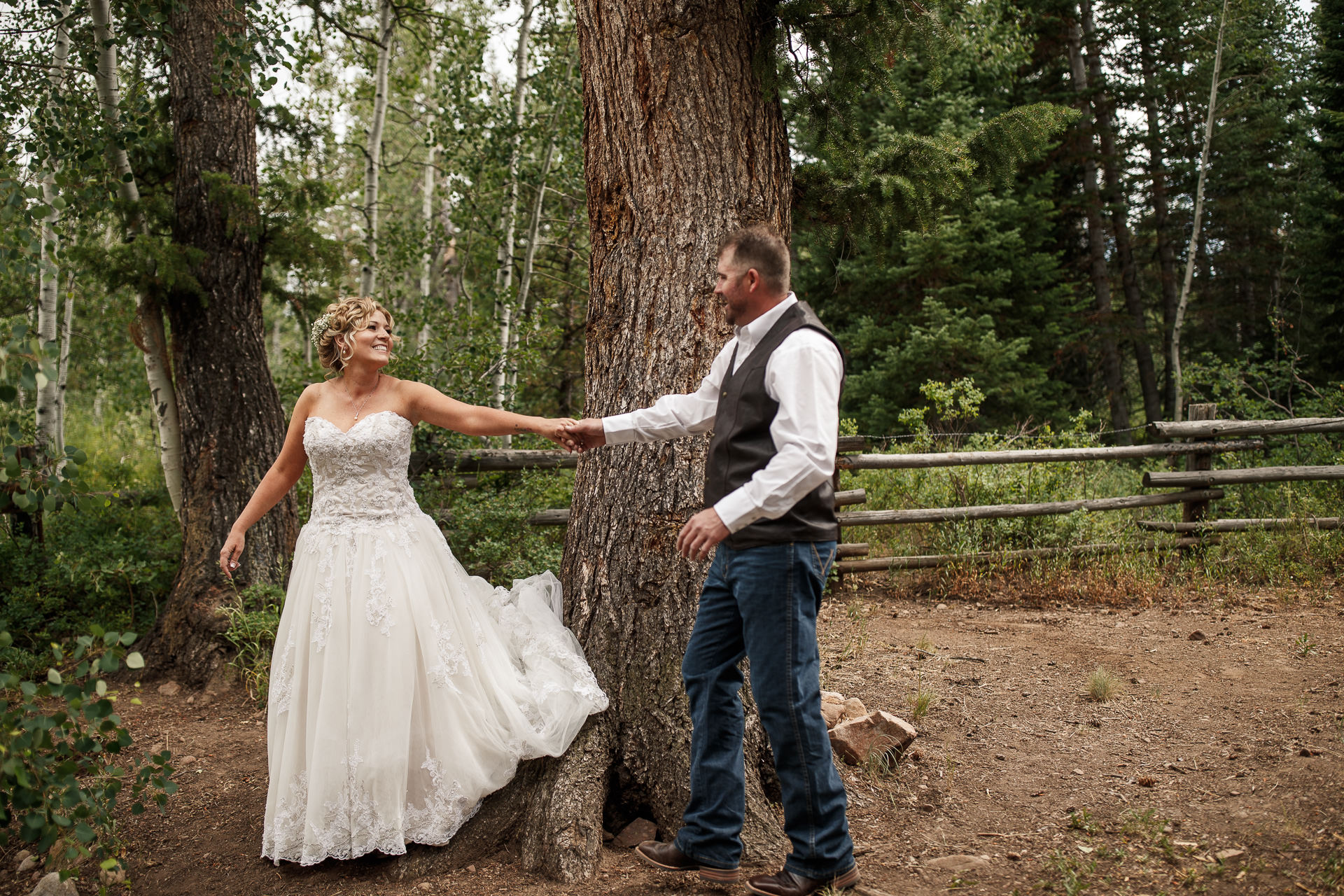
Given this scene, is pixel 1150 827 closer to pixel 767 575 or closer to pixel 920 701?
pixel 920 701

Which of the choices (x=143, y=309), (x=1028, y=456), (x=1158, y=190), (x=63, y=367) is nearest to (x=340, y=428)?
(x=143, y=309)

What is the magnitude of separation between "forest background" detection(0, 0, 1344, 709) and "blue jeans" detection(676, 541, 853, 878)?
1986mm

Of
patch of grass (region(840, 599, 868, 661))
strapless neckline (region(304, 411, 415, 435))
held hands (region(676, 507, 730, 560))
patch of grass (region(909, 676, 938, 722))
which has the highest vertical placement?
strapless neckline (region(304, 411, 415, 435))

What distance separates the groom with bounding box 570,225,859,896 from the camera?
2623 millimetres

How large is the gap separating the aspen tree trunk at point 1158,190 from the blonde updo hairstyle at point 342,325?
1676cm

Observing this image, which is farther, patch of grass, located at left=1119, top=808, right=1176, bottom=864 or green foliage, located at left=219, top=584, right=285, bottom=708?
green foliage, located at left=219, top=584, right=285, bottom=708

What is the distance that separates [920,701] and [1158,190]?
16305mm

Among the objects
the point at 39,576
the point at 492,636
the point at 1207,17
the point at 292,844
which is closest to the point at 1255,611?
the point at 492,636

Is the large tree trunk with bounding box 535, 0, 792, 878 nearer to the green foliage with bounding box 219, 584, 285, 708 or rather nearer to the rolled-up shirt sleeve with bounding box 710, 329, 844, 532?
the rolled-up shirt sleeve with bounding box 710, 329, 844, 532

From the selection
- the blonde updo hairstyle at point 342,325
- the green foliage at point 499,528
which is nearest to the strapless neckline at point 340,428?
the blonde updo hairstyle at point 342,325

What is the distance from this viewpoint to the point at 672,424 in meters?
3.25

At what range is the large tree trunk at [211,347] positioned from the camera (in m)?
5.87

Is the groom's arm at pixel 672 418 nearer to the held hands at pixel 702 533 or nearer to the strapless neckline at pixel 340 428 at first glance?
the held hands at pixel 702 533

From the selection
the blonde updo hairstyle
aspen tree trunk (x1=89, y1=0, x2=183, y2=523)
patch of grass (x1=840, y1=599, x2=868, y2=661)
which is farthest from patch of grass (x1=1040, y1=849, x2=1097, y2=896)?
aspen tree trunk (x1=89, y1=0, x2=183, y2=523)
